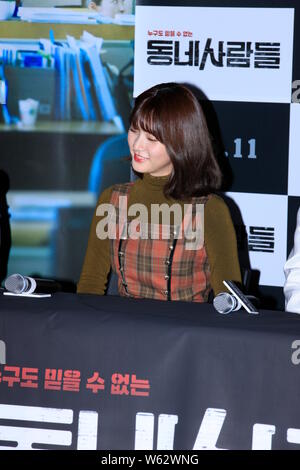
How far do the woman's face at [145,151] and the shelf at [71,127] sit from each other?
129cm

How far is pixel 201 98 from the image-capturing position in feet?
11.0

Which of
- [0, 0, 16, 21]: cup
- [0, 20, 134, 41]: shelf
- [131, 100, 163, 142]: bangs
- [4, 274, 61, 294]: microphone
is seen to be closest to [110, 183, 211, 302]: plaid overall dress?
[131, 100, 163, 142]: bangs

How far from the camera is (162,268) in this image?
2.28 metres

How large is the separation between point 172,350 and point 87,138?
6.93 feet

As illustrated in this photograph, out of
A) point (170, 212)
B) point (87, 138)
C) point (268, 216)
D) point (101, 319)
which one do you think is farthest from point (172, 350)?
point (87, 138)

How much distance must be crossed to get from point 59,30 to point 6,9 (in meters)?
0.27

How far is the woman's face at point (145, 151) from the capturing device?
2.23 m

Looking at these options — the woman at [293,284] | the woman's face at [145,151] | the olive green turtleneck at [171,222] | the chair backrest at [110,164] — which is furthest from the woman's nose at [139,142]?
the chair backrest at [110,164]

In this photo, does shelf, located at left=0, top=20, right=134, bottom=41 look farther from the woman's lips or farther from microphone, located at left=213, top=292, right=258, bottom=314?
microphone, located at left=213, top=292, right=258, bottom=314

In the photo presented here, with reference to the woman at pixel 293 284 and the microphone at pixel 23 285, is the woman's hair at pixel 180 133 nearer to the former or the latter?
the woman at pixel 293 284

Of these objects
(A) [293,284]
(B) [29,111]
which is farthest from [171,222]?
(B) [29,111]

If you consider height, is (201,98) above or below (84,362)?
above
